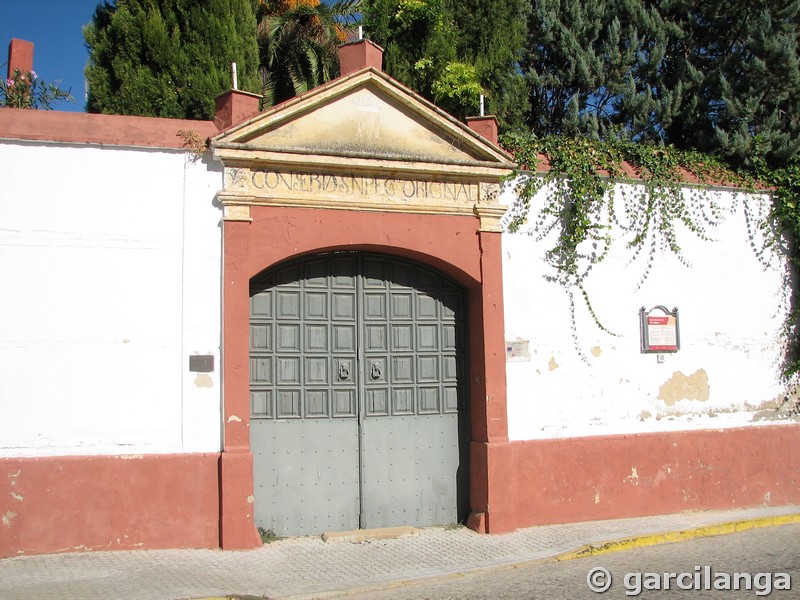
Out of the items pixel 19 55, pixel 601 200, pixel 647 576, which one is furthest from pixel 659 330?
pixel 19 55

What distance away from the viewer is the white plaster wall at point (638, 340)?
8.97m

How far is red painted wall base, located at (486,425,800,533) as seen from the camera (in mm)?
8578

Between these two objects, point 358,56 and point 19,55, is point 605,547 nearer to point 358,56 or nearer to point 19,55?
point 358,56

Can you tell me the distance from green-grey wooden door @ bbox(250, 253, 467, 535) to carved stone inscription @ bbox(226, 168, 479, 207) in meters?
0.70

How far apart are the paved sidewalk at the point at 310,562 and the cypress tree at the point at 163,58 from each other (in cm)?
806

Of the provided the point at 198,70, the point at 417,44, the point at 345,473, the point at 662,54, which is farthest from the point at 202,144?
the point at 662,54

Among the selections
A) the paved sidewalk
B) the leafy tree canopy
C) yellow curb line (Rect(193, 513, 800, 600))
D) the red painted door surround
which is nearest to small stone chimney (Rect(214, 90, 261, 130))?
the red painted door surround

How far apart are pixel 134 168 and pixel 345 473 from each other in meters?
3.78

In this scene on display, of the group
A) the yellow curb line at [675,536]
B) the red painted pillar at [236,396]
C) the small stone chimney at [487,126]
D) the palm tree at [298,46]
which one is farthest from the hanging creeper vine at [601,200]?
the palm tree at [298,46]

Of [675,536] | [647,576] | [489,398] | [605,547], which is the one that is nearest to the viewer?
[647,576]

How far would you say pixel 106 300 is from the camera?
24.8 ft

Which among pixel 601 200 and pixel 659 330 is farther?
pixel 659 330

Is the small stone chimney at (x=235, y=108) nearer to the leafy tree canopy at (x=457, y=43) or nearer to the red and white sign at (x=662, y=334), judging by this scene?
the red and white sign at (x=662, y=334)

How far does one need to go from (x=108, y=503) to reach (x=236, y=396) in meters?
1.50
